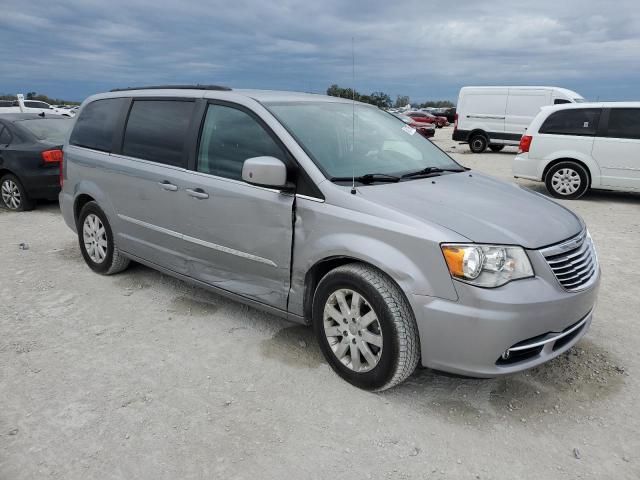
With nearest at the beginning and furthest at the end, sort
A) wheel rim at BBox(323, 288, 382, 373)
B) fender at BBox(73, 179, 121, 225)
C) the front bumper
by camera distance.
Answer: the front bumper < wheel rim at BBox(323, 288, 382, 373) < fender at BBox(73, 179, 121, 225)

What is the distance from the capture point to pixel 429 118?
3406 centimetres

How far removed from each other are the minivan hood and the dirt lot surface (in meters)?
0.17

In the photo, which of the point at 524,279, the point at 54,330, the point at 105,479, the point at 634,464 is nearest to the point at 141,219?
the point at 54,330

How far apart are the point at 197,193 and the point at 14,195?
596 cm

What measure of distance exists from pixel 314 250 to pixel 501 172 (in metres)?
11.0

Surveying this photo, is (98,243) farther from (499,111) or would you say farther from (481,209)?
(499,111)

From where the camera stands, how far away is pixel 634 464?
97.4 inches

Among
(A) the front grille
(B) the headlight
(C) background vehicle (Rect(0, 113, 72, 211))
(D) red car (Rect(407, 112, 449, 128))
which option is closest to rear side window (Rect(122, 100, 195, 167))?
(B) the headlight

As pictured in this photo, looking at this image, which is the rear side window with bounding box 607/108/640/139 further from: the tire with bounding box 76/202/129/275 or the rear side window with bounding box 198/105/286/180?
the tire with bounding box 76/202/129/275

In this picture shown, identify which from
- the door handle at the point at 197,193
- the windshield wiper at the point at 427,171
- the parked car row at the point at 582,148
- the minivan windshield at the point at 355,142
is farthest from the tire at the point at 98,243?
the parked car row at the point at 582,148

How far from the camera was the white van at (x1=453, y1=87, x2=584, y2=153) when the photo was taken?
15805mm

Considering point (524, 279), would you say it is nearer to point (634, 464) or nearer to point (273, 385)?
point (634, 464)

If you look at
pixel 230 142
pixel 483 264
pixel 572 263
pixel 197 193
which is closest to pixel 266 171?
pixel 230 142

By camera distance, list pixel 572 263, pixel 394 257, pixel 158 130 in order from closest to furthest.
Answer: pixel 394 257 < pixel 572 263 < pixel 158 130
